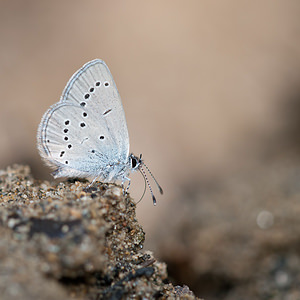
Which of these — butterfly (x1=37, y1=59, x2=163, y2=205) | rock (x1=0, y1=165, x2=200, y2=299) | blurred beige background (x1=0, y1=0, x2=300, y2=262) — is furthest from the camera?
blurred beige background (x1=0, y1=0, x2=300, y2=262)

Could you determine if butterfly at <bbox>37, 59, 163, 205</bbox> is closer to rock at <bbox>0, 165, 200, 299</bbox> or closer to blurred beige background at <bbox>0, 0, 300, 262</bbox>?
rock at <bbox>0, 165, 200, 299</bbox>

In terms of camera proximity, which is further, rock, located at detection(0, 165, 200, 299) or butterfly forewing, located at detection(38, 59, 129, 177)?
butterfly forewing, located at detection(38, 59, 129, 177)

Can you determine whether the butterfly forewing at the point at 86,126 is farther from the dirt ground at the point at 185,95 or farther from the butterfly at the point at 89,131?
the dirt ground at the point at 185,95

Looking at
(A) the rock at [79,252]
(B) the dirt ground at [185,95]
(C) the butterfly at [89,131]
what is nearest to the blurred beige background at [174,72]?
(B) the dirt ground at [185,95]

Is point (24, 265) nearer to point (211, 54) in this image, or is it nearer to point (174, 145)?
point (174, 145)

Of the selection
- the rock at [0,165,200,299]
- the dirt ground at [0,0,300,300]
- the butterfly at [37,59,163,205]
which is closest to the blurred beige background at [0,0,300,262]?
the dirt ground at [0,0,300,300]

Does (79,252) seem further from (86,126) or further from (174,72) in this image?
(174,72)

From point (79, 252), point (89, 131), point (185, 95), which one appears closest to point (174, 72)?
point (185, 95)
